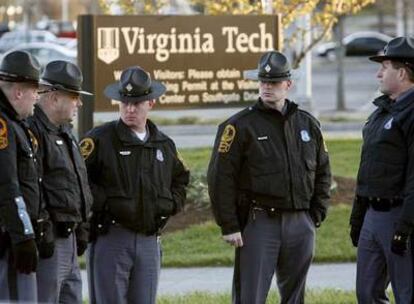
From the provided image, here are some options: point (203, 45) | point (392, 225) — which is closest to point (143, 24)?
point (203, 45)

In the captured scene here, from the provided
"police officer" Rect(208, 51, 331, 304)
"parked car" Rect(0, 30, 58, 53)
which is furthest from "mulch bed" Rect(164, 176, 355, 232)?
"parked car" Rect(0, 30, 58, 53)

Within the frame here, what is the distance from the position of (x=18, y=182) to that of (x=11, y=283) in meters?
0.61

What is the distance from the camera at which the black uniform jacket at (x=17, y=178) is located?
20.8ft

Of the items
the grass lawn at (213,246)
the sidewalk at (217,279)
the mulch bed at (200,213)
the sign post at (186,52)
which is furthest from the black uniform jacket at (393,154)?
the sign post at (186,52)

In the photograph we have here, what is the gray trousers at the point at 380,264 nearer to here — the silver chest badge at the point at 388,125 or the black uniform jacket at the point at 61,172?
the silver chest badge at the point at 388,125

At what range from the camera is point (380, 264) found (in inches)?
303

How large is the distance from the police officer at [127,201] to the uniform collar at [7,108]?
50.7 inches

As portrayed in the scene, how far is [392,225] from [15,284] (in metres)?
2.62

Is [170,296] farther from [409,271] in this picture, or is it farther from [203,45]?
[203,45]

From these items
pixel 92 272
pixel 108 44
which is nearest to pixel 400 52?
pixel 92 272

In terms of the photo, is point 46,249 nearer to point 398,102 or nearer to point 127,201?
point 127,201

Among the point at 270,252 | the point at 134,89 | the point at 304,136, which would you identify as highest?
the point at 134,89

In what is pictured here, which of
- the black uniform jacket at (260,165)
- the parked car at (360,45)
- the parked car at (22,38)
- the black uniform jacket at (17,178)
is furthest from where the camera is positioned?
the parked car at (360,45)

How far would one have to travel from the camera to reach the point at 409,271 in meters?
7.56
